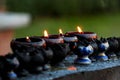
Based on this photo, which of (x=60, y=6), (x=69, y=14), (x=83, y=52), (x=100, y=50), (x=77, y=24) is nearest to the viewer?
(x=83, y=52)

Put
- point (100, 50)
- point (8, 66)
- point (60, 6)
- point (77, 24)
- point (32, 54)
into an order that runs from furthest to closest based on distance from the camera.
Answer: point (60, 6)
point (77, 24)
point (100, 50)
point (32, 54)
point (8, 66)

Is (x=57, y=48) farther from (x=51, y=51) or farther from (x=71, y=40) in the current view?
(x=71, y=40)

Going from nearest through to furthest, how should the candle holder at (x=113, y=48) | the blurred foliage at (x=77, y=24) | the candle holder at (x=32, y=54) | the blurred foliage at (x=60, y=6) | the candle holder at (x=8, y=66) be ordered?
the candle holder at (x=8, y=66) < the candle holder at (x=32, y=54) < the candle holder at (x=113, y=48) < the blurred foliage at (x=77, y=24) < the blurred foliage at (x=60, y=6)

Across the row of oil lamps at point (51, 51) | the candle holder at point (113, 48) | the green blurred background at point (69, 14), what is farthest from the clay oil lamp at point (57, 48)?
the green blurred background at point (69, 14)

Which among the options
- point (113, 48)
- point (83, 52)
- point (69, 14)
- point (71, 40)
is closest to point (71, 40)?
point (71, 40)

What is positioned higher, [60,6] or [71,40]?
[71,40]

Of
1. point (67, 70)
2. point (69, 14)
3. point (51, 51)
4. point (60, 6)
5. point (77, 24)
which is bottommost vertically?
point (77, 24)

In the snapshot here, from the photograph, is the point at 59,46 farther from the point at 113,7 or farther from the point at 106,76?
the point at 113,7

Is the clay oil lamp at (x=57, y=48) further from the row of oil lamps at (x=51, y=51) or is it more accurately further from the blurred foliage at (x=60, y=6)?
the blurred foliage at (x=60, y=6)

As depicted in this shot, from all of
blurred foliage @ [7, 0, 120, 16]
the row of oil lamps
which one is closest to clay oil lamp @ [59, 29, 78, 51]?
the row of oil lamps
